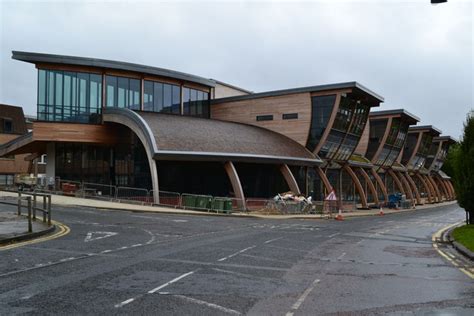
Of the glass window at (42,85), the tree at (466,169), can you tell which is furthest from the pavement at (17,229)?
the glass window at (42,85)

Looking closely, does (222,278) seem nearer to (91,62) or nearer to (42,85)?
(91,62)

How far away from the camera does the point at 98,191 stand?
137 feet

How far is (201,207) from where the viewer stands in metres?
35.0

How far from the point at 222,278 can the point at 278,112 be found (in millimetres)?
41850

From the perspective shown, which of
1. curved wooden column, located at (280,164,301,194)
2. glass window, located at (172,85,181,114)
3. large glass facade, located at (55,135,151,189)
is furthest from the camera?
glass window, located at (172,85,181,114)

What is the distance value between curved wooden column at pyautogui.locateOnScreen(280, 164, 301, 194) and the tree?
19.9 m

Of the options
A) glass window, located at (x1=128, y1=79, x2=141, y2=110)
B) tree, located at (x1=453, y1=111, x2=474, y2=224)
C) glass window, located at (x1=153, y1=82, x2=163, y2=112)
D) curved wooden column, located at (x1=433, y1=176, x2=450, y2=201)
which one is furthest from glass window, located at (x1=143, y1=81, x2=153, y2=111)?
curved wooden column, located at (x1=433, y1=176, x2=450, y2=201)

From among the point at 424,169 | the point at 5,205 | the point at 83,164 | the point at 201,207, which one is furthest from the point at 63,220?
the point at 424,169

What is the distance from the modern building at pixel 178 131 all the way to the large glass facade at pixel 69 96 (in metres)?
0.08

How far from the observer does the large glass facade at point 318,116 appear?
160 feet

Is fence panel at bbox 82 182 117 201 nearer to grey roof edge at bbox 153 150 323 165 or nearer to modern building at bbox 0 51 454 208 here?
modern building at bbox 0 51 454 208

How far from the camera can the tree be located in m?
24.4

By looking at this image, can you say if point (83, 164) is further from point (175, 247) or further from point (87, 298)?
point (87, 298)

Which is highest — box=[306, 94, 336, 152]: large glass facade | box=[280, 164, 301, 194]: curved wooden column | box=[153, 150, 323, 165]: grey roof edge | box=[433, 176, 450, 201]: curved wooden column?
box=[306, 94, 336, 152]: large glass facade
